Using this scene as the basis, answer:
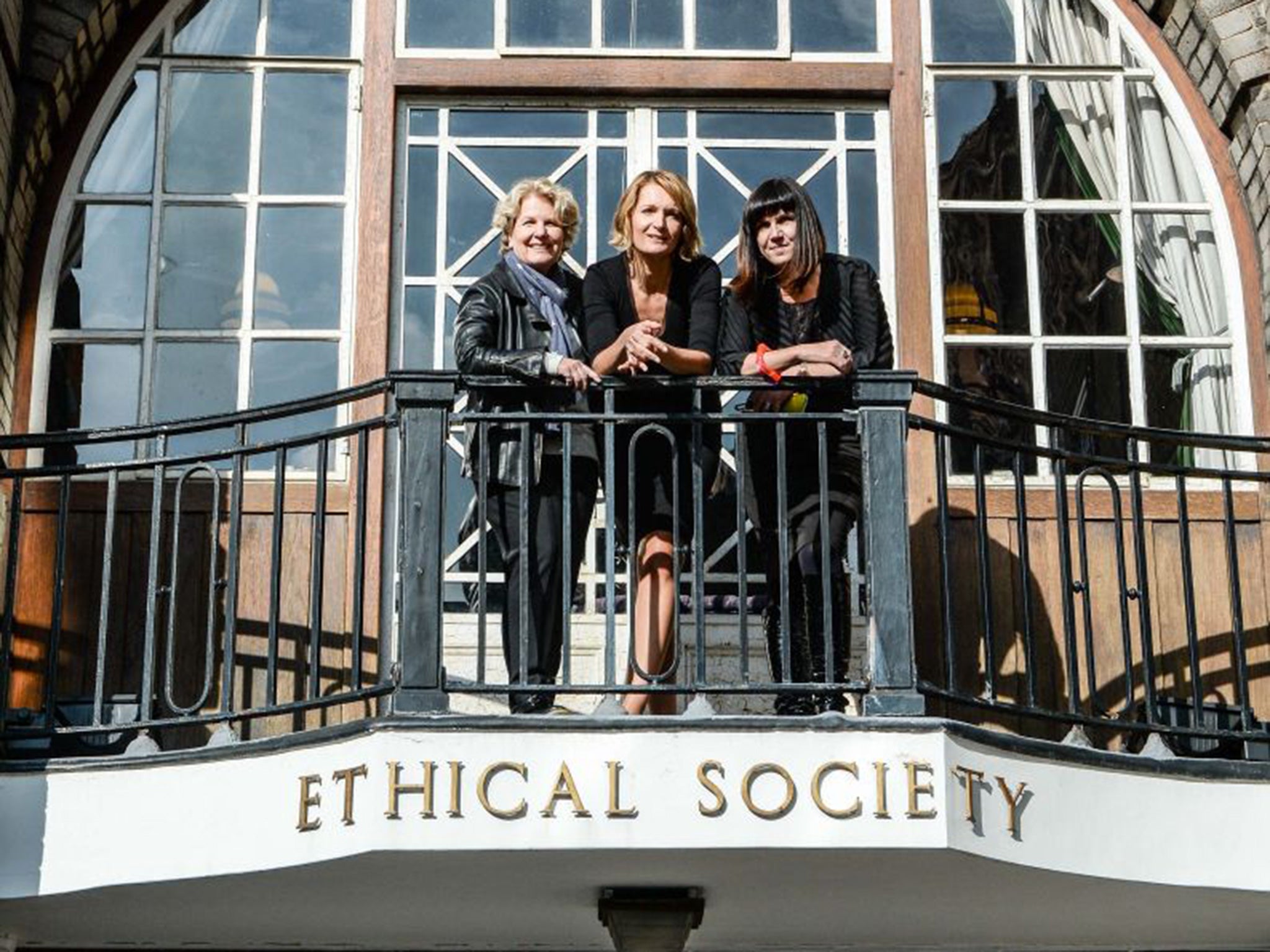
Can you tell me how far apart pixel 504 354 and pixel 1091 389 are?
120 inches

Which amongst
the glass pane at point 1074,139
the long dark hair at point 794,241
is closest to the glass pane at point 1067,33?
the glass pane at point 1074,139

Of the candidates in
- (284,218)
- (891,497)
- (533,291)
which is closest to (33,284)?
(284,218)

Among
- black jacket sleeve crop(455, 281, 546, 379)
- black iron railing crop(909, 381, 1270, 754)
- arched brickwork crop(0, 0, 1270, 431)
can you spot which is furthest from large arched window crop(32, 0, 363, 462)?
black iron railing crop(909, 381, 1270, 754)

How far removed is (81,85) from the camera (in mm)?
10117

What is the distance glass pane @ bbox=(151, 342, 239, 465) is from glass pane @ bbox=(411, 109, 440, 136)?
115 centimetres

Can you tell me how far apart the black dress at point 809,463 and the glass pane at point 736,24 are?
7.42ft

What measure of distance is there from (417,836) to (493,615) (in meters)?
2.51

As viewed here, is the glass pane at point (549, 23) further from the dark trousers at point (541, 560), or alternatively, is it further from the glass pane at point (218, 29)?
the dark trousers at point (541, 560)

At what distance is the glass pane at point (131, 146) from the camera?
33.1ft

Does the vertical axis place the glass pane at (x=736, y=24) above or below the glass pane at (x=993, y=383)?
above

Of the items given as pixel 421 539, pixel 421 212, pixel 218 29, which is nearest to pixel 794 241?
pixel 421 539

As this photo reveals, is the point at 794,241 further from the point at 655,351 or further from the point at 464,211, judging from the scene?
the point at 464,211

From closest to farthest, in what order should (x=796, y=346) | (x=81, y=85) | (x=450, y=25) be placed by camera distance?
(x=796, y=346), (x=81, y=85), (x=450, y=25)

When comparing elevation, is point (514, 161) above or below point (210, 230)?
above
